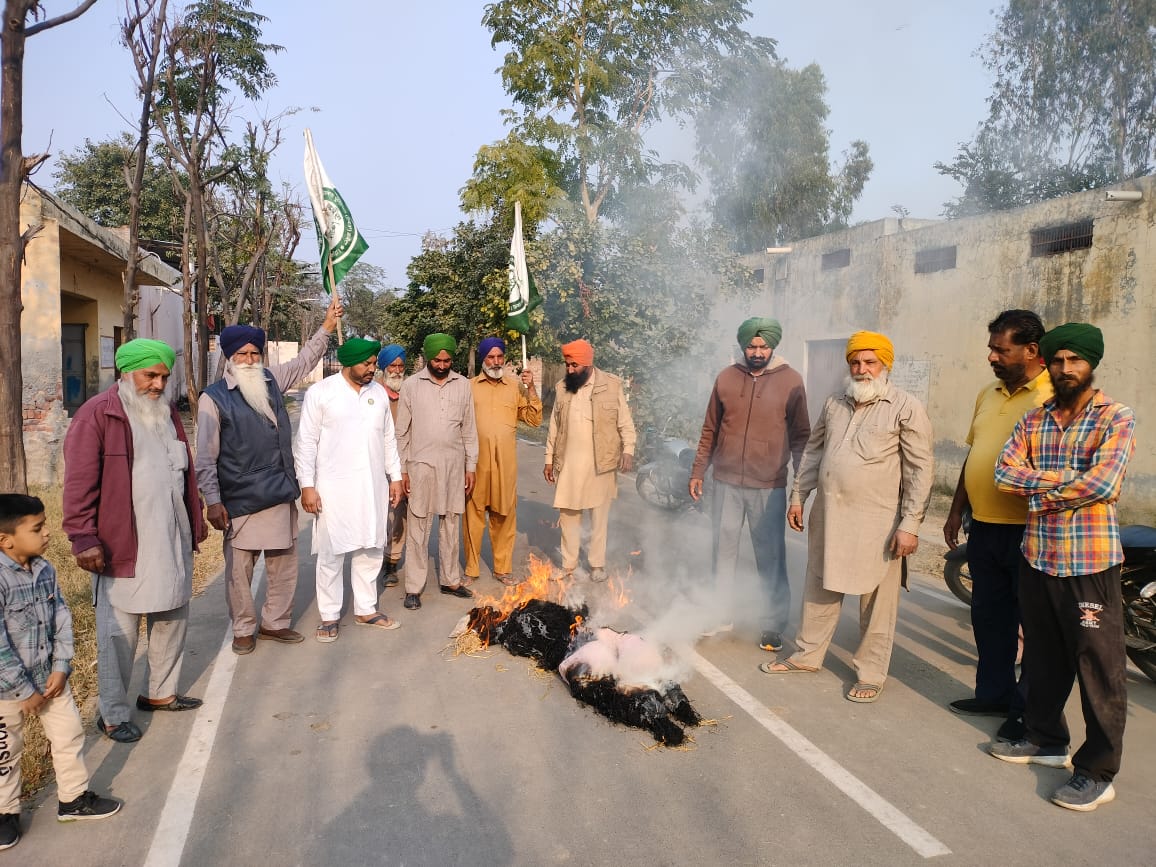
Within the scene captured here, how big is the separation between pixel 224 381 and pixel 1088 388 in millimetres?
4644

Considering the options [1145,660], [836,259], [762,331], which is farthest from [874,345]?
[836,259]

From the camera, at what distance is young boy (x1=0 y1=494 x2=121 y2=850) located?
9.65ft

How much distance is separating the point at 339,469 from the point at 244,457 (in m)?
0.65

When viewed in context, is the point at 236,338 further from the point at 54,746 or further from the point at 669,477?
the point at 669,477

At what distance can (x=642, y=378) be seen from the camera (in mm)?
13312

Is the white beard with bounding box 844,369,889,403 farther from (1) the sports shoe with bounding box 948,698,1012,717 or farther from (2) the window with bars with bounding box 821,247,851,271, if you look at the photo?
(2) the window with bars with bounding box 821,247,851,271

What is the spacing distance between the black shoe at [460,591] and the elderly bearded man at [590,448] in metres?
0.78

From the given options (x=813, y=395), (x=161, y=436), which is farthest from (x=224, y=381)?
(x=813, y=395)

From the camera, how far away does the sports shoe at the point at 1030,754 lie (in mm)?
3660

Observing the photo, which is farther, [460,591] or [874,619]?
[460,591]

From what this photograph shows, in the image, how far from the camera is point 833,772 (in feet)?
11.8

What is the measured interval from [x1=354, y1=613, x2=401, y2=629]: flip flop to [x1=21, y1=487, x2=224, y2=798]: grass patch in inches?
63.6

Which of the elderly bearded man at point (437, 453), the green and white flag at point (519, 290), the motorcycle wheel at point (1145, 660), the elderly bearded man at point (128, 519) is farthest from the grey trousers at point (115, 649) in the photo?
the green and white flag at point (519, 290)

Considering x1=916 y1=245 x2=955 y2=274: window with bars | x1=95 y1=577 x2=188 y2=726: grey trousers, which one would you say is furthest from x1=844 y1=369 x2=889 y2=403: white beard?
x1=916 y1=245 x2=955 y2=274: window with bars
